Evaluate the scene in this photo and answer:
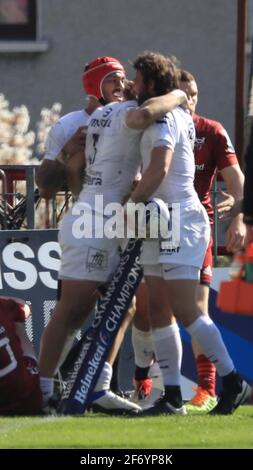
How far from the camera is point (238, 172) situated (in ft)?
30.7

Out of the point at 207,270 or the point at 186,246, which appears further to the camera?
the point at 207,270

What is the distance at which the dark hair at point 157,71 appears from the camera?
860cm

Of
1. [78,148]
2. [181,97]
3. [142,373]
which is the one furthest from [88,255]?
[142,373]

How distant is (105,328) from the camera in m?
8.68

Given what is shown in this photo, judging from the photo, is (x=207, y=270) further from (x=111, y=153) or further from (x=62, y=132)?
(x=62, y=132)

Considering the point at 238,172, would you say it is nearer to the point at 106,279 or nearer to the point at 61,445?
the point at 106,279

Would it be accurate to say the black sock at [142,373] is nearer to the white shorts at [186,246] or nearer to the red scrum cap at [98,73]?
the white shorts at [186,246]

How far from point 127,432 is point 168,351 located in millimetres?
947

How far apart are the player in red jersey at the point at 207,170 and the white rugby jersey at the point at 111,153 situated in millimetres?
767

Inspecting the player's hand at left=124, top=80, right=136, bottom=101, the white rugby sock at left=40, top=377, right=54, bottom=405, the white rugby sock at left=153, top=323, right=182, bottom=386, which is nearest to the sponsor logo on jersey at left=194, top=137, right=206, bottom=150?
the player's hand at left=124, top=80, right=136, bottom=101

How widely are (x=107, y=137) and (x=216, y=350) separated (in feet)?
4.43

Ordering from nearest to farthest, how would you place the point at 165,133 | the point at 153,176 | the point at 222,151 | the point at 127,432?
1. the point at 127,432
2. the point at 153,176
3. the point at 165,133
4. the point at 222,151

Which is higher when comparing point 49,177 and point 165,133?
point 165,133

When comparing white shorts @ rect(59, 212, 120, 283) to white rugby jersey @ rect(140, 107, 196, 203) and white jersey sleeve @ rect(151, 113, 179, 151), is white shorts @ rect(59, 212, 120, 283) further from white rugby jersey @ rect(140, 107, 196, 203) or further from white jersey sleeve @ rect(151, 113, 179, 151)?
white jersey sleeve @ rect(151, 113, 179, 151)
